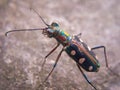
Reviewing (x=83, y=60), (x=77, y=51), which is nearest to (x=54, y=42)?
(x=77, y=51)

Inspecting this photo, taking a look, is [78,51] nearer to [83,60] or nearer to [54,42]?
[83,60]

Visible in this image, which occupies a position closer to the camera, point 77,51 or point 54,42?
point 77,51

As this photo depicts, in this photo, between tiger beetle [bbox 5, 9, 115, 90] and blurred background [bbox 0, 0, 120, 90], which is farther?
blurred background [bbox 0, 0, 120, 90]

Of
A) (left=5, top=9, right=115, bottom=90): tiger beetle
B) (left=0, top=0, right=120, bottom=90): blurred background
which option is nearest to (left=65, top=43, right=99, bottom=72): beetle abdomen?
(left=5, top=9, right=115, bottom=90): tiger beetle

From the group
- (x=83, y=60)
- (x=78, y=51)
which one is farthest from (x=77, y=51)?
(x=83, y=60)

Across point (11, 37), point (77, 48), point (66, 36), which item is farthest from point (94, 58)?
point (11, 37)

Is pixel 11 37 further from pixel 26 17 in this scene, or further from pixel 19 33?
pixel 26 17

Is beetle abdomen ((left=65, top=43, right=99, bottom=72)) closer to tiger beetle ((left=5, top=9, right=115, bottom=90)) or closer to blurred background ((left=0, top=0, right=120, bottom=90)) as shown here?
Result: tiger beetle ((left=5, top=9, right=115, bottom=90))

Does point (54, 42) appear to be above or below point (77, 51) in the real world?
below
